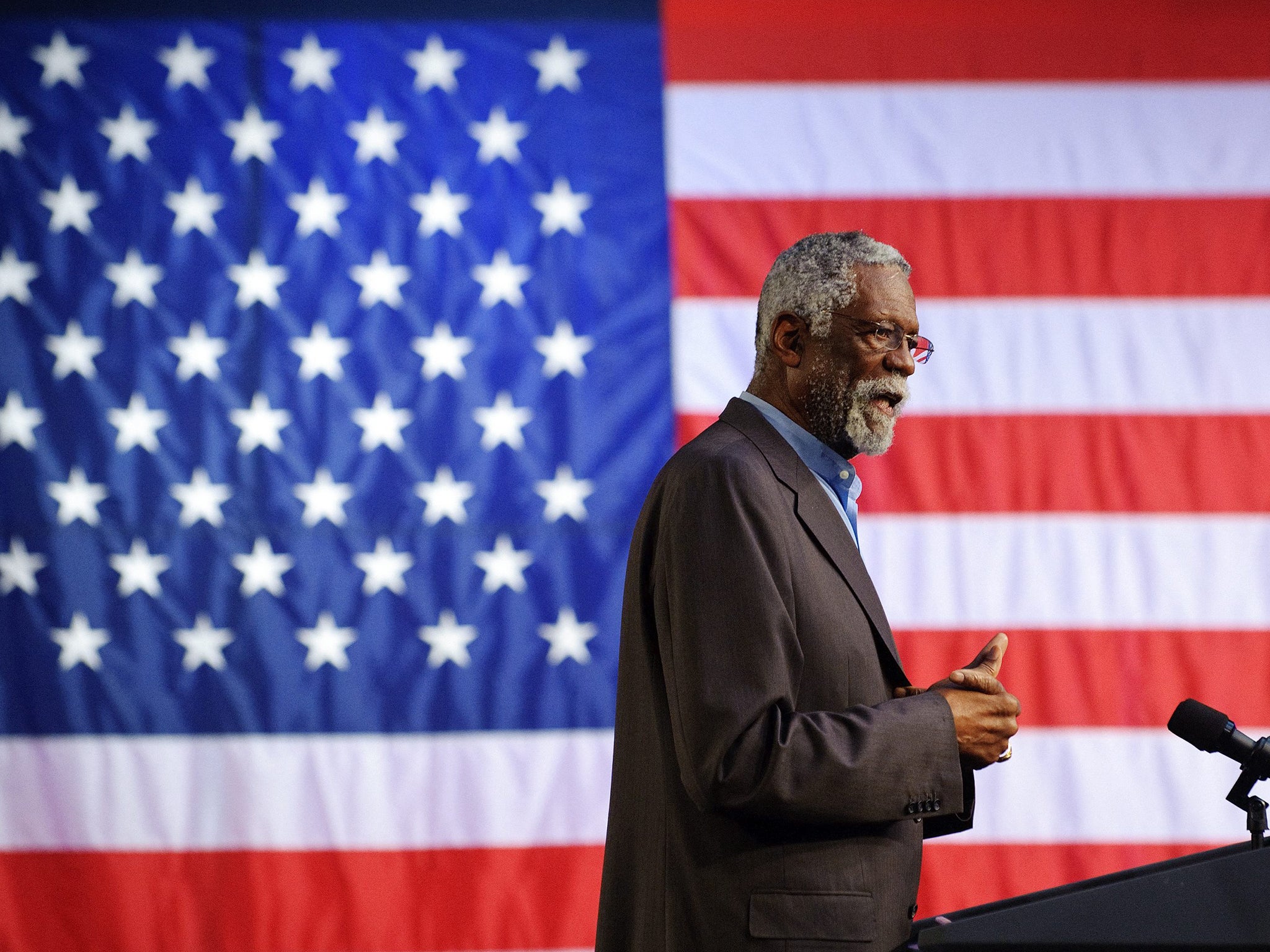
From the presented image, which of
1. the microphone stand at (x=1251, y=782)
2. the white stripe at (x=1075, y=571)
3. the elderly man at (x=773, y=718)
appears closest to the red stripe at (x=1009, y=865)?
the white stripe at (x=1075, y=571)

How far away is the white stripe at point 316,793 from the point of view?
2.21 meters

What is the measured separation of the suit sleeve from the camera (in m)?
1.03

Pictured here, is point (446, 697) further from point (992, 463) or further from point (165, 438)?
point (992, 463)

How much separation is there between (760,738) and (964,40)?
1862 millimetres

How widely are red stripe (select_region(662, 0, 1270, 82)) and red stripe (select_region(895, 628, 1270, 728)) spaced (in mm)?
1160

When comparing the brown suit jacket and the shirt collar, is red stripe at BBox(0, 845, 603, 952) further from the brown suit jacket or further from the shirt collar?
the shirt collar

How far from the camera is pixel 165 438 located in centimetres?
228

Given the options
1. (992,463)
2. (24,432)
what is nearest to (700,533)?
(992,463)

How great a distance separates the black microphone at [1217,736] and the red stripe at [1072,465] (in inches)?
47.5

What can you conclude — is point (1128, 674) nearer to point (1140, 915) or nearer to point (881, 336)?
point (881, 336)

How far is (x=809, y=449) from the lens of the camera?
1.30 meters

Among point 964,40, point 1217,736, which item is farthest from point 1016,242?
point 1217,736

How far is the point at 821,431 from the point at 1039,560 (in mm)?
1142

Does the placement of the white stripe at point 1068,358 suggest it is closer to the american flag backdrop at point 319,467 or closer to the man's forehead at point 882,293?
the american flag backdrop at point 319,467
